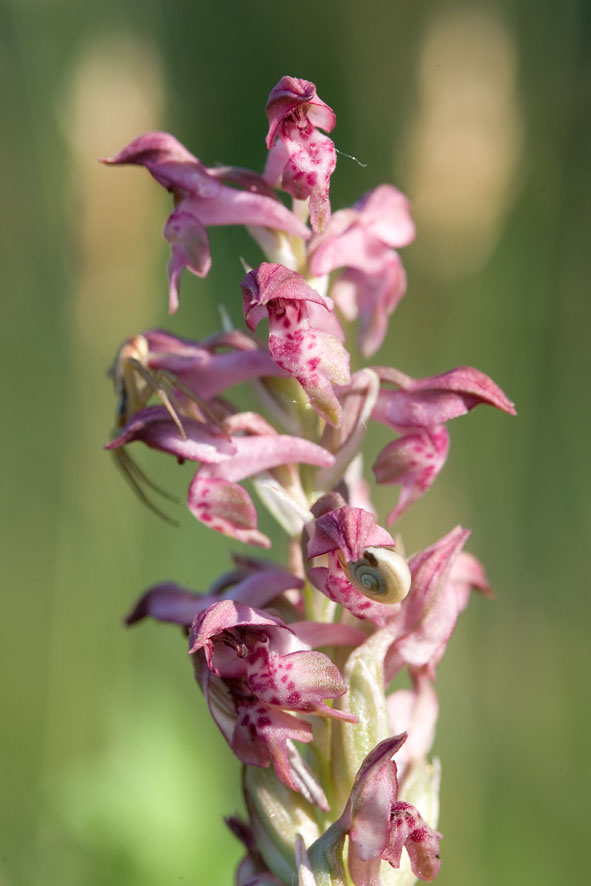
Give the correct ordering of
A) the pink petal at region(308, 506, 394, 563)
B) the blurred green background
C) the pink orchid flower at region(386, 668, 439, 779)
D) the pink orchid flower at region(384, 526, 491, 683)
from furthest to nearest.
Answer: the blurred green background
the pink orchid flower at region(386, 668, 439, 779)
the pink orchid flower at region(384, 526, 491, 683)
the pink petal at region(308, 506, 394, 563)

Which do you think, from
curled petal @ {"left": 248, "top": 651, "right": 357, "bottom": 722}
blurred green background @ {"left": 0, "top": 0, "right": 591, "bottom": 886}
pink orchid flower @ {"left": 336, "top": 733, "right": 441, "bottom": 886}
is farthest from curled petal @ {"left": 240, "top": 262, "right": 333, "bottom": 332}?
blurred green background @ {"left": 0, "top": 0, "right": 591, "bottom": 886}

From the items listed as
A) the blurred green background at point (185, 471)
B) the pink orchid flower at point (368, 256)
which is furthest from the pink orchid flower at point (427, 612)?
the blurred green background at point (185, 471)

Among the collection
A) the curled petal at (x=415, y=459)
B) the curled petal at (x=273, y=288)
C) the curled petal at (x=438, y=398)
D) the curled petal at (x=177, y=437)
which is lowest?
the curled petal at (x=415, y=459)

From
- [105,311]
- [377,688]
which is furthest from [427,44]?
[377,688]

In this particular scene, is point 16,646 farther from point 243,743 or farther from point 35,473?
point 243,743

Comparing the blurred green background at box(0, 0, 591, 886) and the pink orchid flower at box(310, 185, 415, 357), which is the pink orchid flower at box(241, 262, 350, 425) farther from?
the blurred green background at box(0, 0, 591, 886)

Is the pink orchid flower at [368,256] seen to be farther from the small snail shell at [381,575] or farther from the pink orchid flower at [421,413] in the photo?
the small snail shell at [381,575]
